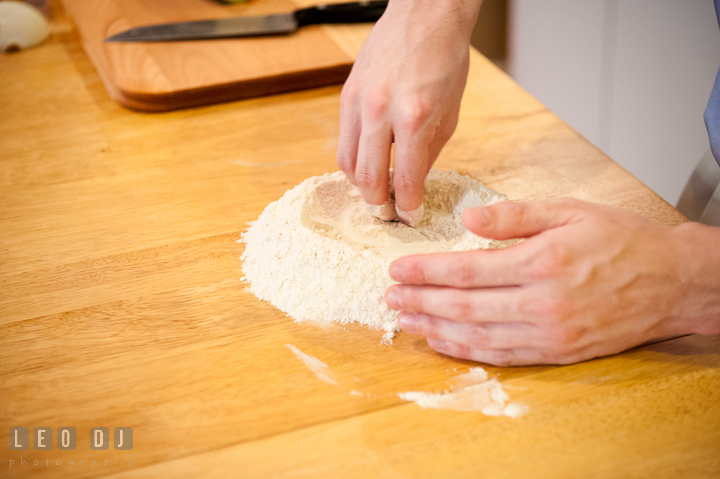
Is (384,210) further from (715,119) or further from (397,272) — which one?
(715,119)

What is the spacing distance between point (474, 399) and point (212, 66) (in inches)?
33.3

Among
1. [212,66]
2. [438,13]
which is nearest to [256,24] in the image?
[212,66]

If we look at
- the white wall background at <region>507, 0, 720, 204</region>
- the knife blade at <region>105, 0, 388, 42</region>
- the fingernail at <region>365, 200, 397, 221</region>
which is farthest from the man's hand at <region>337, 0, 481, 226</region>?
the white wall background at <region>507, 0, 720, 204</region>

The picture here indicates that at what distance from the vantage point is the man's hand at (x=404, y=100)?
0.64 meters

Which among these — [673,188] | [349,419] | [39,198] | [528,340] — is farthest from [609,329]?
[673,188]

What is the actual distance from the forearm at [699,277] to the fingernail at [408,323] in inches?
10.3

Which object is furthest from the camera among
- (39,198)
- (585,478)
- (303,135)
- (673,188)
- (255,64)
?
(673,188)

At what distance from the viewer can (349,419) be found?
0.49 metres

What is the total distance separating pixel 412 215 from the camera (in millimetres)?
681

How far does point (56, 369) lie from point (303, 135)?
543mm

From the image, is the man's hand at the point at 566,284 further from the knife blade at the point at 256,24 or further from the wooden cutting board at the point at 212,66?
the knife blade at the point at 256,24

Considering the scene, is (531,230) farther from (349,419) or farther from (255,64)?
(255,64)

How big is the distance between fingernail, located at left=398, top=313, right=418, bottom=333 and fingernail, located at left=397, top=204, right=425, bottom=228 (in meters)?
0.16

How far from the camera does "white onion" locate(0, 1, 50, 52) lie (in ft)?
4.02
